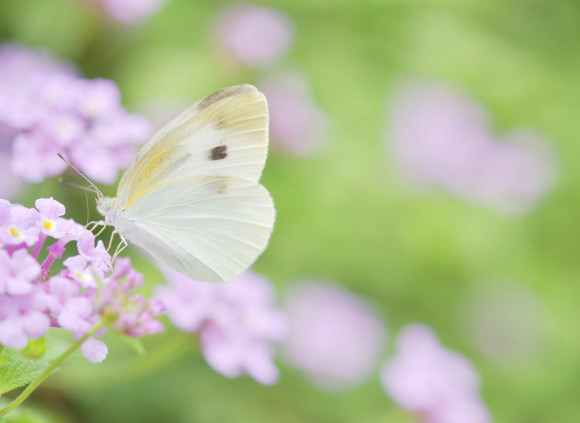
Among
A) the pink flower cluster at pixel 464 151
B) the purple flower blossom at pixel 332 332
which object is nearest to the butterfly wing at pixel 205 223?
the purple flower blossom at pixel 332 332

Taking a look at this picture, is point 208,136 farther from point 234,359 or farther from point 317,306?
point 317,306

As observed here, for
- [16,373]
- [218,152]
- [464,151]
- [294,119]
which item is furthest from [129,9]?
[16,373]

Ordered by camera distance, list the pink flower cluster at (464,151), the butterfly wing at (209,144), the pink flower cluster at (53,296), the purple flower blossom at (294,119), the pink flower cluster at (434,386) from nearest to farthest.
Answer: the pink flower cluster at (53,296) → the butterfly wing at (209,144) → the pink flower cluster at (434,386) → the purple flower blossom at (294,119) → the pink flower cluster at (464,151)

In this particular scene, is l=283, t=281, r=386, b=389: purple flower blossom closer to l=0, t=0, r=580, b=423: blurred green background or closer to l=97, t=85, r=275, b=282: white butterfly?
l=0, t=0, r=580, b=423: blurred green background

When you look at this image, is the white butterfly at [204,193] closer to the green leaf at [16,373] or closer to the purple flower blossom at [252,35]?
the green leaf at [16,373]

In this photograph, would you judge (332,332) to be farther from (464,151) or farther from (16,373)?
(16,373)

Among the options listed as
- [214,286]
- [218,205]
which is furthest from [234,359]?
[218,205]

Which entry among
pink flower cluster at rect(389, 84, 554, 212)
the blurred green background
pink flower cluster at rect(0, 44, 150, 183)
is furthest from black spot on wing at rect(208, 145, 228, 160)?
pink flower cluster at rect(389, 84, 554, 212)
